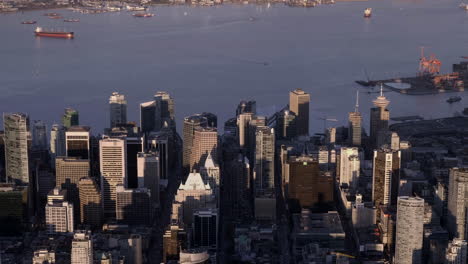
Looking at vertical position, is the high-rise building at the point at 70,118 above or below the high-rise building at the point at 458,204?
above

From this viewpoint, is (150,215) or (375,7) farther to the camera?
(375,7)

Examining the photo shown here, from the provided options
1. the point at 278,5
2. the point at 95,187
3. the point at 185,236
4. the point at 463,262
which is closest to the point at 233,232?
the point at 185,236

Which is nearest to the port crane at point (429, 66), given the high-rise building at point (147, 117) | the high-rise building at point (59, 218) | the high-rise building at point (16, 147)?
the high-rise building at point (147, 117)

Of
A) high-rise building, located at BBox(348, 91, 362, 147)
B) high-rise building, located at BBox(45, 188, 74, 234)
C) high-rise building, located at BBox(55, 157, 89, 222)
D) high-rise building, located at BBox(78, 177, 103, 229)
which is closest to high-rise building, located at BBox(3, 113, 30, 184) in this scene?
high-rise building, located at BBox(55, 157, 89, 222)

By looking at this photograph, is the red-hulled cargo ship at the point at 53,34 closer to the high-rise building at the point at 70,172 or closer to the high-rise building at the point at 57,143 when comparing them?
the high-rise building at the point at 57,143

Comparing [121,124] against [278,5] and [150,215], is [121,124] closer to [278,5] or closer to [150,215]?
[150,215]

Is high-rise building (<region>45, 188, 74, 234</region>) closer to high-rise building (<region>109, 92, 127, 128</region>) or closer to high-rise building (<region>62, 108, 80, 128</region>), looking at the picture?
high-rise building (<region>62, 108, 80, 128</region>)
